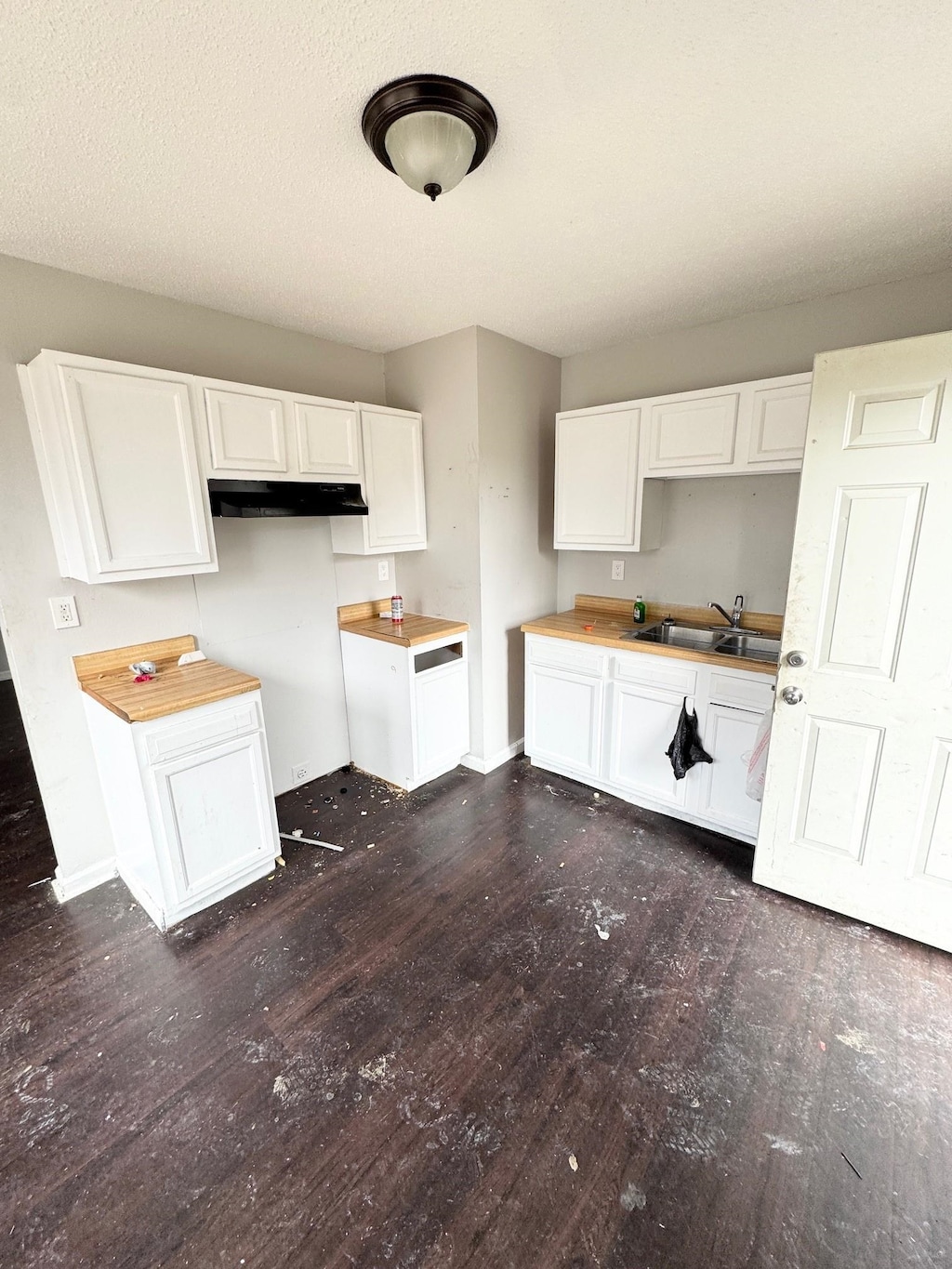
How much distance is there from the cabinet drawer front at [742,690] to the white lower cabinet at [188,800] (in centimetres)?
202

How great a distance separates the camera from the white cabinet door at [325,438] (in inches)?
96.3

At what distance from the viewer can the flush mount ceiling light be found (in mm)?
1184

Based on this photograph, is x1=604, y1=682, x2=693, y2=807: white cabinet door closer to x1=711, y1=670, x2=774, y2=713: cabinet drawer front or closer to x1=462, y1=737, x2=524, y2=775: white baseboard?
x1=711, y1=670, x2=774, y2=713: cabinet drawer front

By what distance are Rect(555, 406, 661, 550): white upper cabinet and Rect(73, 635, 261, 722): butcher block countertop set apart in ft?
6.22

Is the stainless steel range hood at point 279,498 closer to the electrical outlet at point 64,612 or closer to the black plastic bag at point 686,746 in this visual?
the electrical outlet at point 64,612

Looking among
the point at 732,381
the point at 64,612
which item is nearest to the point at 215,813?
the point at 64,612

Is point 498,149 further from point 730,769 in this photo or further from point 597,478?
point 730,769

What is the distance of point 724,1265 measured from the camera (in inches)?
44.0

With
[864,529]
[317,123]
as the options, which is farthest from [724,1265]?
[317,123]

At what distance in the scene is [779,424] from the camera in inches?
90.0

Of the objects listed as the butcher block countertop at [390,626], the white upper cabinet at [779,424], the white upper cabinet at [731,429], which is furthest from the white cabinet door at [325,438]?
the white upper cabinet at [779,424]

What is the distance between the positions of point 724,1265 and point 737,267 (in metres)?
3.03

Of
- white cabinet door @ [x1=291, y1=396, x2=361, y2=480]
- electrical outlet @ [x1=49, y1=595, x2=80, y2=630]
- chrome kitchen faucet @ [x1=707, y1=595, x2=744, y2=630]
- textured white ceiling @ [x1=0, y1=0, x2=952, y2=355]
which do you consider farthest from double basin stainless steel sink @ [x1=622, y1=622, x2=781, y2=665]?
electrical outlet @ [x1=49, y1=595, x2=80, y2=630]

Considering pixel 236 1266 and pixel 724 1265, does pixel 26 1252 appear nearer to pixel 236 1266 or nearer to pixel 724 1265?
pixel 236 1266
